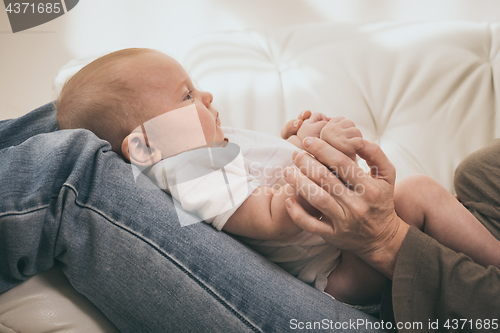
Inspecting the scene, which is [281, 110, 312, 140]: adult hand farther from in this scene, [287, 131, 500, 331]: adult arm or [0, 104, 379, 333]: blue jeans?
[0, 104, 379, 333]: blue jeans

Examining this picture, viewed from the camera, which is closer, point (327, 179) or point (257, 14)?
point (327, 179)

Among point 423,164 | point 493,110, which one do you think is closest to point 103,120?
point 423,164

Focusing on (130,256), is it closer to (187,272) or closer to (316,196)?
(187,272)

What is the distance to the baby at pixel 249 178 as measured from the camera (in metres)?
0.66

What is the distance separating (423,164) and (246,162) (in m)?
0.67

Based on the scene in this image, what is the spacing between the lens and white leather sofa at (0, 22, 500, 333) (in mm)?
1059

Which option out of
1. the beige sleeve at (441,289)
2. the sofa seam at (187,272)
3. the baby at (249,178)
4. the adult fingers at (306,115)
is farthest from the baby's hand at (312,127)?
the sofa seam at (187,272)

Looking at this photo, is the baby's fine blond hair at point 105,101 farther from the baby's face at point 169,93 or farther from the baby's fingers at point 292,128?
the baby's fingers at point 292,128

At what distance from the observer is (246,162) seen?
2.45 ft

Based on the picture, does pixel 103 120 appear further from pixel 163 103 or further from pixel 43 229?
pixel 43 229

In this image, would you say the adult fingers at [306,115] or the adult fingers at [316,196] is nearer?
the adult fingers at [316,196]

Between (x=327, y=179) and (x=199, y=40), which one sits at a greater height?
(x=199, y=40)

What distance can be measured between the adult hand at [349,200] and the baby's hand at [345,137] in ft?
0.04

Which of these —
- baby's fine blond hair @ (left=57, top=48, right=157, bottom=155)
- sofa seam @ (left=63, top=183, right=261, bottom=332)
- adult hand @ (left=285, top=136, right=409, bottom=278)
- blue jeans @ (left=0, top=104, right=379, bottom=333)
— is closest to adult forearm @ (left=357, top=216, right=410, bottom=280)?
adult hand @ (left=285, top=136, right=409, bottom=278)
